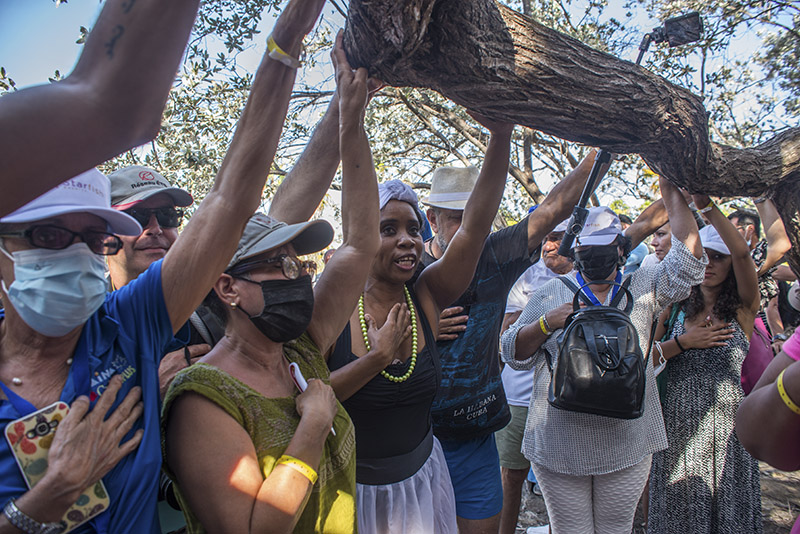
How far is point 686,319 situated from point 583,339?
4.37 feet

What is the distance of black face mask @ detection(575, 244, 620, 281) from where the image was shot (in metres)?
3.01

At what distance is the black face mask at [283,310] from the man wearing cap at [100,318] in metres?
0.22

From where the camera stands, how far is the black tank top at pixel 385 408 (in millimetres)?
2197

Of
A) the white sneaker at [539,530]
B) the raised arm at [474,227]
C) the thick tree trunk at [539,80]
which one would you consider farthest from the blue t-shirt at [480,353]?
the white sneaker at [539,530]

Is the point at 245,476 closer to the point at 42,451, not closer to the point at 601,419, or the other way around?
the point at 42,451

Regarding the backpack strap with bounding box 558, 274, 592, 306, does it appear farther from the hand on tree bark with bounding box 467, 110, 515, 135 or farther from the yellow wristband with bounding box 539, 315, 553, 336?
the hand on tree bark with bounding box 467, 110, 515, 135

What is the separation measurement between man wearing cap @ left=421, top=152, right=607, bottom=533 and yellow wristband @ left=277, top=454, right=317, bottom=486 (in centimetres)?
134

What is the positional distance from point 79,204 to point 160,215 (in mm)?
1003

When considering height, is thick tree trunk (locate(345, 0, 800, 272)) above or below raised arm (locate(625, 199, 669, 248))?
above

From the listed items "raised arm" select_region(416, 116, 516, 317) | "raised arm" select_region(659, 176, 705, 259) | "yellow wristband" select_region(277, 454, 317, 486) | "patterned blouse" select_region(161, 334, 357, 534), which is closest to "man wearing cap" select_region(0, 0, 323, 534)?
"patterned blouse" select_region(161, 334, 357, 534)

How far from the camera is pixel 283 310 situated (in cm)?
171

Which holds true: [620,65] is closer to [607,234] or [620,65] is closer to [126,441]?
[607,234]

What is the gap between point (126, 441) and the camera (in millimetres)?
1382

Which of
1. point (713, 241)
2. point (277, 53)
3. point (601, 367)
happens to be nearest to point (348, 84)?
point (277, 53)
